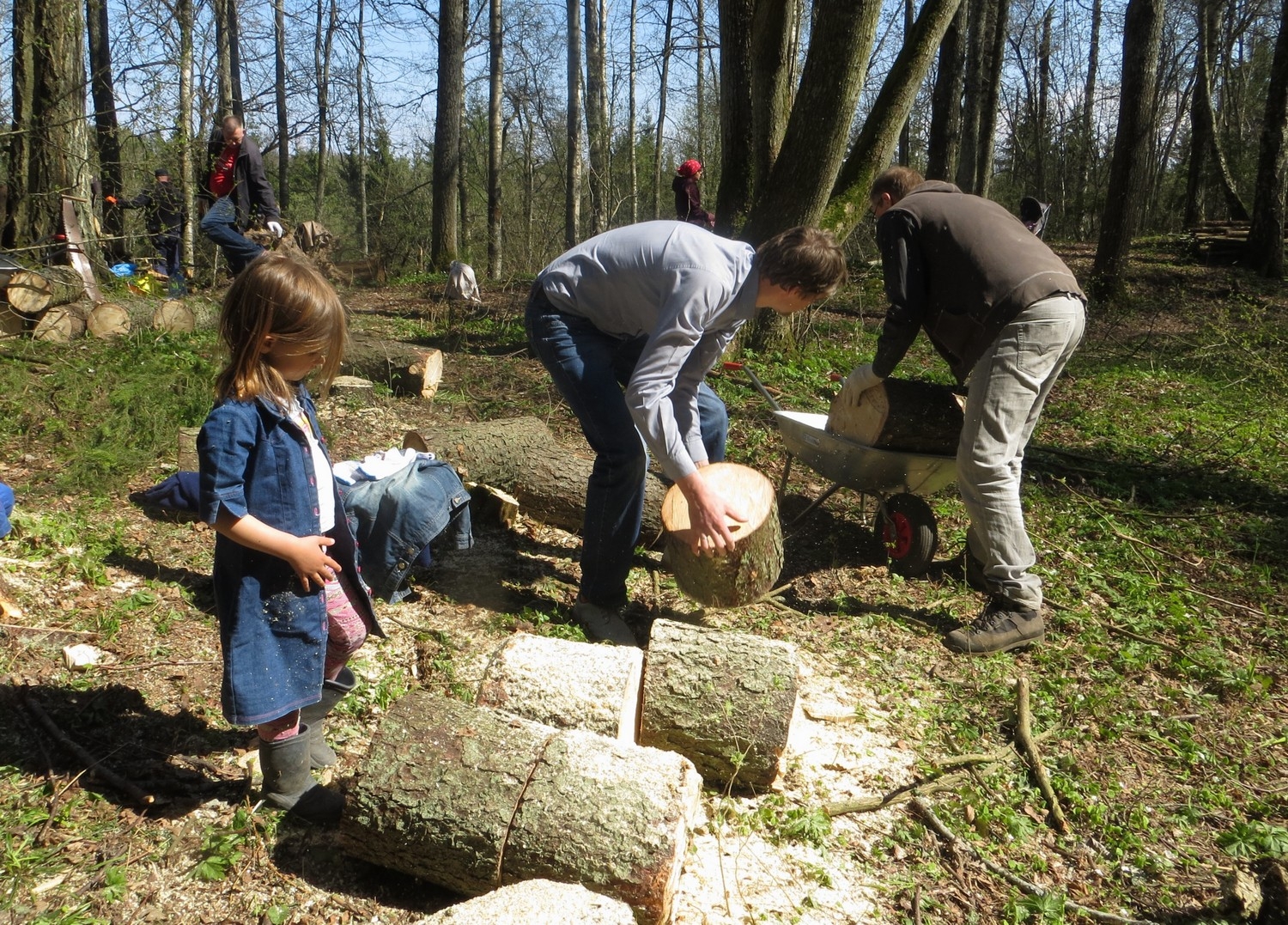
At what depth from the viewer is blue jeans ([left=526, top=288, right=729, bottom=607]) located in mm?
3150

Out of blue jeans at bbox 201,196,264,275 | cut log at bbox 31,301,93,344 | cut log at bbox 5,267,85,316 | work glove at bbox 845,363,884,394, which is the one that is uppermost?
blue jeans at bbox 201,196,264,275

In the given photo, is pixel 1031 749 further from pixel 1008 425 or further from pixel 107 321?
pixel 107 321

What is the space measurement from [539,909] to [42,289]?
6412 millimetres

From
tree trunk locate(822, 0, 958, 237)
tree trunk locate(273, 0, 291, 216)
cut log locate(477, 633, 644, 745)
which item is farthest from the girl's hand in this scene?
tree trunk locate(273, 0, 291, 216)

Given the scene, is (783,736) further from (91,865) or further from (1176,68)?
(1176,68)

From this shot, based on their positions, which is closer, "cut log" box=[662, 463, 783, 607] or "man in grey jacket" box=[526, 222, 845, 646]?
"man in grey jacket" box=[526, 222, 845, 646]

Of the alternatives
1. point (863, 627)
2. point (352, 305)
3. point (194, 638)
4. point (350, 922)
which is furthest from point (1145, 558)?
point (352, 305)

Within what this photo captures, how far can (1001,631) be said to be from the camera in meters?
3.58

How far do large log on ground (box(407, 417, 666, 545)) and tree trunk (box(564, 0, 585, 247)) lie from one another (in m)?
9.94

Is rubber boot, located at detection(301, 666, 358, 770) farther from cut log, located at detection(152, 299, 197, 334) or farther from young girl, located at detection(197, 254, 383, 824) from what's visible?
cut log, located at detection(152, 299, 197, 334)

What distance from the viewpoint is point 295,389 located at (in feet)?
7.25

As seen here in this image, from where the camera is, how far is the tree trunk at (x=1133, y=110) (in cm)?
974

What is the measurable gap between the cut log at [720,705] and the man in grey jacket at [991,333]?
4.38ft

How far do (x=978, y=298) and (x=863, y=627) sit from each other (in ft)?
4.92
